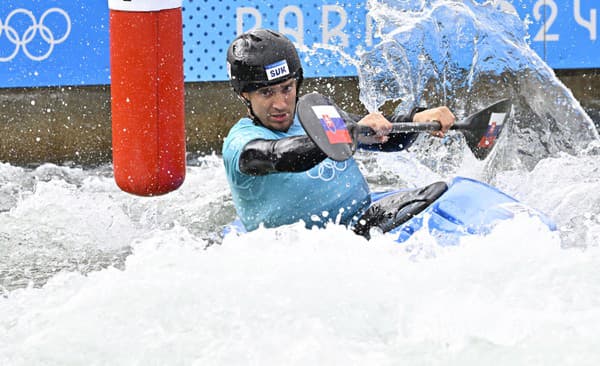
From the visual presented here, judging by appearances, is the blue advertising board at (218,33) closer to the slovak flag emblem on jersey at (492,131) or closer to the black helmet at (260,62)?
the slovak flag emblem on jersey at (492,131)

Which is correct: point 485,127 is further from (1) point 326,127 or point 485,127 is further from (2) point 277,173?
(1) point 326,127

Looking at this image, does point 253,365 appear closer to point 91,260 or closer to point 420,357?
point 420,357

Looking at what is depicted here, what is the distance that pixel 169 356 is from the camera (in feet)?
11.3

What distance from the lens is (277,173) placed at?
4234mm

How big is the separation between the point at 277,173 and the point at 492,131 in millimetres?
1262

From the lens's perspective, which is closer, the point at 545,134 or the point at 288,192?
the point at 288,192

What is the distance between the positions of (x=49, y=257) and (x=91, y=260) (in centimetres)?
23

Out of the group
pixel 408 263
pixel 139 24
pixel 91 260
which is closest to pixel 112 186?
pixel 91 260

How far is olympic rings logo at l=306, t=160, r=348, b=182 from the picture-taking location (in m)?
4.35

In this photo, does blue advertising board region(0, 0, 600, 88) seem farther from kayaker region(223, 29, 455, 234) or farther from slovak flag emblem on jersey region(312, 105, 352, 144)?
slovak flag emblem on jersey region(312, 105, 352, 144)

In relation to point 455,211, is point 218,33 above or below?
below

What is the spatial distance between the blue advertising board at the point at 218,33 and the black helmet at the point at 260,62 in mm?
3364

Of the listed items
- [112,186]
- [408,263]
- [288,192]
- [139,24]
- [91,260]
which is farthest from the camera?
[112,186]

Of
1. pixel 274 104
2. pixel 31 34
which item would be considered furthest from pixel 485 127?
pixel 31 34
